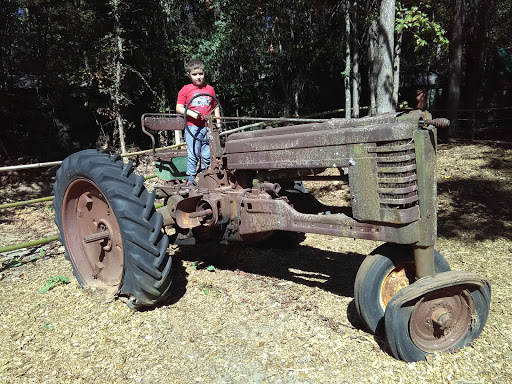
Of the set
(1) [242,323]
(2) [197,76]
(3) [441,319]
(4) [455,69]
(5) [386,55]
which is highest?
(4) [455,69]

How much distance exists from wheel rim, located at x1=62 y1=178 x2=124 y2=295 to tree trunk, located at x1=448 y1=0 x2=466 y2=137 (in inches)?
359

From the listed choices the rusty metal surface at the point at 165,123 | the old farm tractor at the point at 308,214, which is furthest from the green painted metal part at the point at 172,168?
the old farm tractor at the point at 308,214

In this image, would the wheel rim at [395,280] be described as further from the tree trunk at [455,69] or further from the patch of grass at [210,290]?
the tree trunk at [455,69]

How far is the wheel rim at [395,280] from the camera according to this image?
2662 mm

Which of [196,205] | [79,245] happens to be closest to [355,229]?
[196,205]

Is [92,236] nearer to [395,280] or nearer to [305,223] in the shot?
[305,223]

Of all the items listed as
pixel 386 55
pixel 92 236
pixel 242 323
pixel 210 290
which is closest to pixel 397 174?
pixel 242 323

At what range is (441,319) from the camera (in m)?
2.44

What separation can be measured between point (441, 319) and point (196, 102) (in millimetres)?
2997

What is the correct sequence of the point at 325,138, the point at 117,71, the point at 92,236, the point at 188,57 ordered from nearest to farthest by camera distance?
the point at 325,138
the point at 92,236
the point at 117,71
the point at 188,57

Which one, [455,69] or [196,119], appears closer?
[196,119]

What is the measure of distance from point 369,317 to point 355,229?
58 centimetres

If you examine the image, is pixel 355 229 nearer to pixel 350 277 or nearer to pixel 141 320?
pixel 350 277

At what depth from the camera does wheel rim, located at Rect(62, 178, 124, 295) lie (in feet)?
11.0
